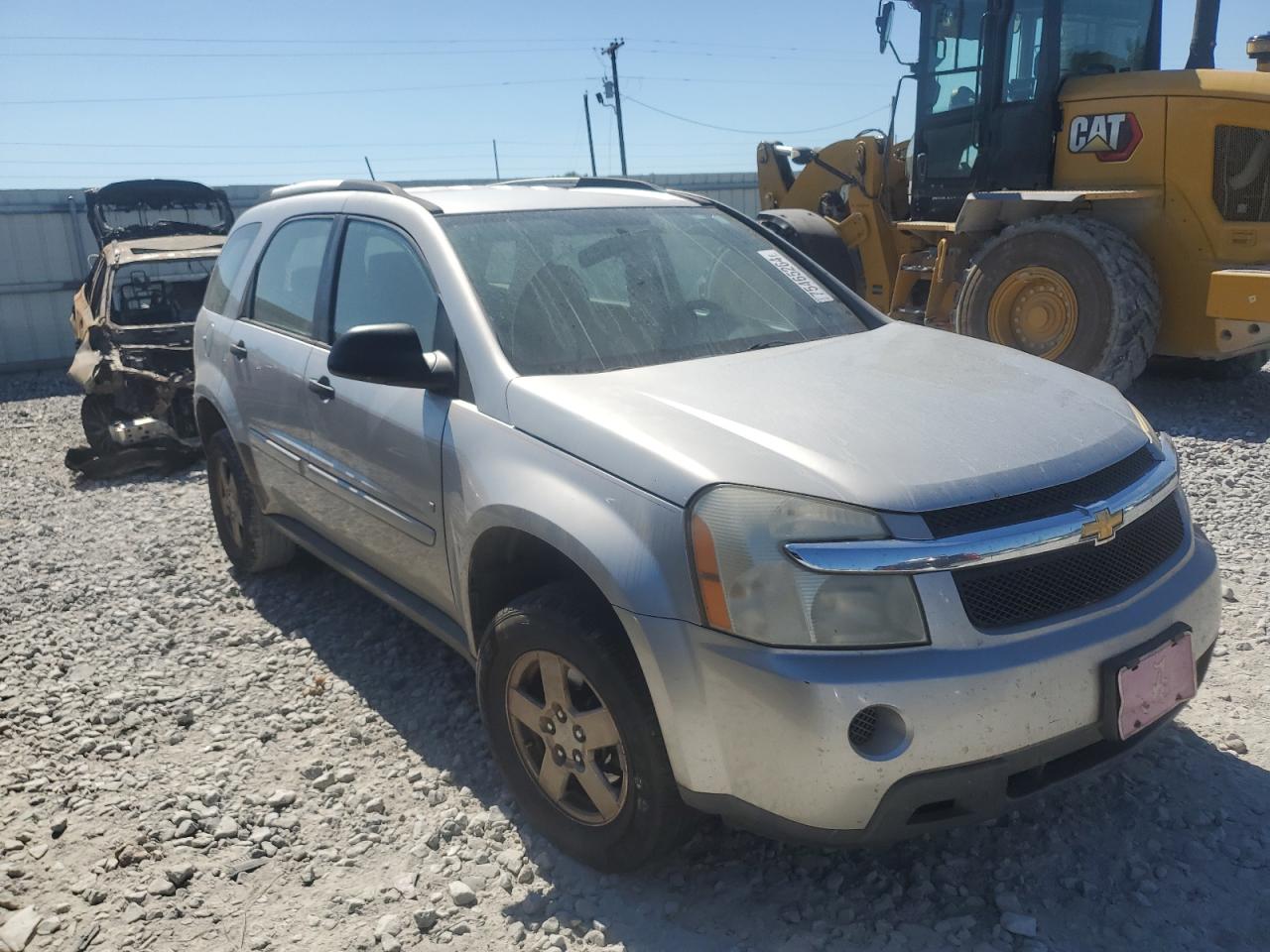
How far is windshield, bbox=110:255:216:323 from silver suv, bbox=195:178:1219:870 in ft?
20.3

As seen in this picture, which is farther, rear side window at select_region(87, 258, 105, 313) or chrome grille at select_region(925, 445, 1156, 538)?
rear side window at select_region(87, 258, 105, 313)

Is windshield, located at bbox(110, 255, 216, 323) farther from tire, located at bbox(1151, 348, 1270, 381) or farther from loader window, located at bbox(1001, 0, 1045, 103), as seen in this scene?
tire, located at bbox(1151, 348, 1270, 381)

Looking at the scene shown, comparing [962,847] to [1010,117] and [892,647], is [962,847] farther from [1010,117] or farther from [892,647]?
[1010,117]

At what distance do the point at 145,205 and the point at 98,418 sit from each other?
157 inches

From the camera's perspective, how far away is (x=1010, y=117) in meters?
7.82

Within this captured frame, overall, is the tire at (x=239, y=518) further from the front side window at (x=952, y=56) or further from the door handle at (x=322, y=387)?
the front side window at (x=952, y=56)

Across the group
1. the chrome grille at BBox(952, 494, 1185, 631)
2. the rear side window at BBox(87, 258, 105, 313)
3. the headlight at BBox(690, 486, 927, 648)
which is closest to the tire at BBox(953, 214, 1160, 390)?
the chrome grille at BBox(952, 494, 1185, 631)

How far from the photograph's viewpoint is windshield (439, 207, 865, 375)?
304 centimetres

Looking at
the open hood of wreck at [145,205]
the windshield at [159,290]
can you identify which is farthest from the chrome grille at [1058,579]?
the open hood of wreck at [145,205]

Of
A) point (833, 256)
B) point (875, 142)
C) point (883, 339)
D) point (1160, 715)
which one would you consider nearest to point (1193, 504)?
point (833, 256)

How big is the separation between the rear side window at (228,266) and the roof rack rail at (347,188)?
9.2 inches

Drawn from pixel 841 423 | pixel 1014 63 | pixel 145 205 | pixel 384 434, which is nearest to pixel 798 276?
pixel 841 423

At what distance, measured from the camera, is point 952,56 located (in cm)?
816

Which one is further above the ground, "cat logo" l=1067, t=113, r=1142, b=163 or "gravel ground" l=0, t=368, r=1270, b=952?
"cat logo" l=1067, t=113, r=1142, b=163
